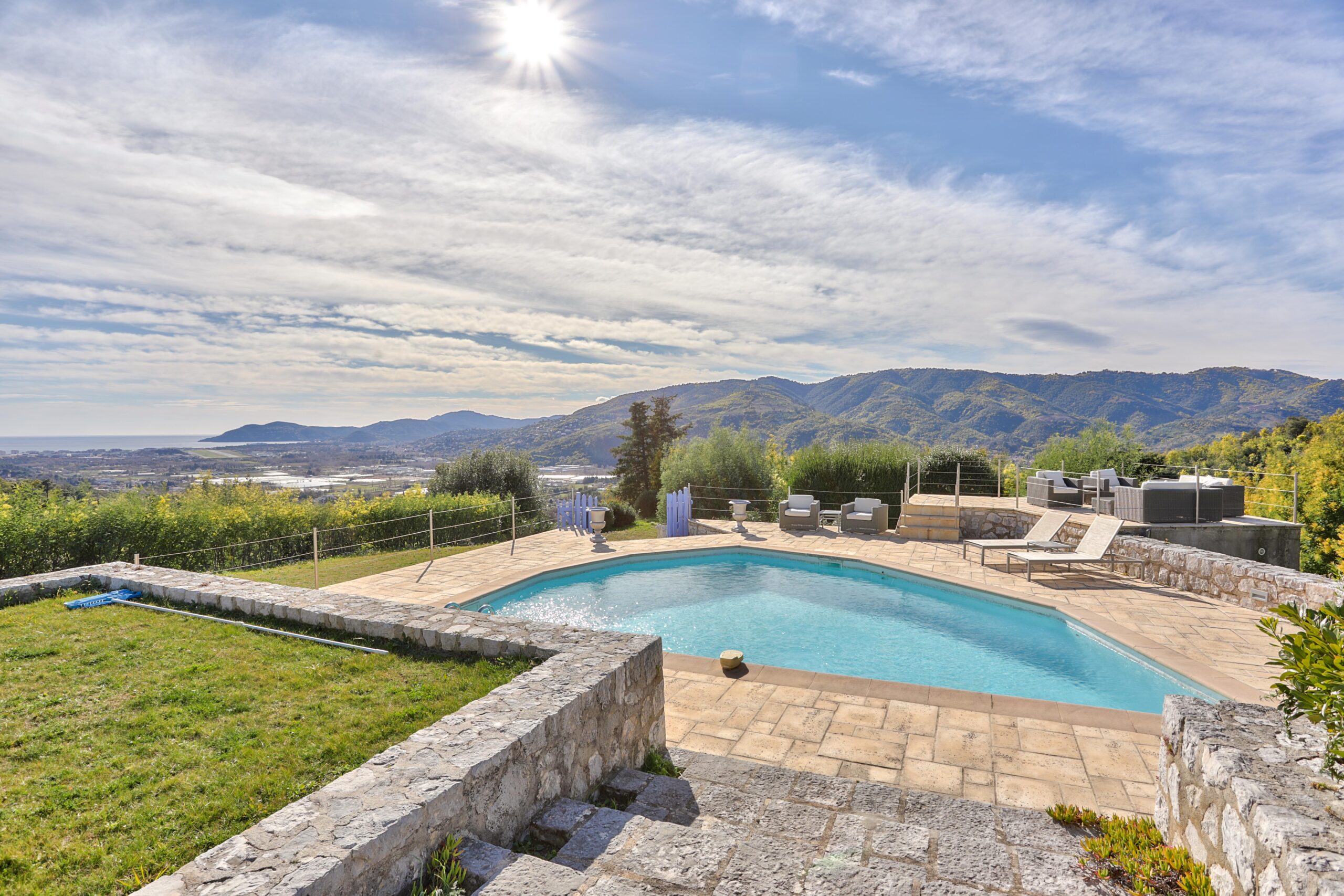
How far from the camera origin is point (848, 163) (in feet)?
32.2

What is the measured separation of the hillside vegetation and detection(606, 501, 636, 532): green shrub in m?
43.1

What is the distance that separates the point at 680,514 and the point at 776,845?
33.9ft

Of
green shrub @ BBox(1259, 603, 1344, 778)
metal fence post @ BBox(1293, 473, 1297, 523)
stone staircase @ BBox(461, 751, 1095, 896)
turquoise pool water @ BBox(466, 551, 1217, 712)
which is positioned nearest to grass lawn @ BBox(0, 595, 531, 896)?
stone staircase @ BBox(461, 751, 1095, 896)

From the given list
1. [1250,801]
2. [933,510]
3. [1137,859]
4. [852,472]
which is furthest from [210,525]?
[852,472]

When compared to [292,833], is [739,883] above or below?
below

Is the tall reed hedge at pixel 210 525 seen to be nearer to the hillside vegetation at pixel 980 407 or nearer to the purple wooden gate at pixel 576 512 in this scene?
the purple wooden gate at pixel 576 512

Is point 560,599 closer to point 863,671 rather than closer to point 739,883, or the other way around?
point 863,671

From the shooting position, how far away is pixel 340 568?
28.7 feet

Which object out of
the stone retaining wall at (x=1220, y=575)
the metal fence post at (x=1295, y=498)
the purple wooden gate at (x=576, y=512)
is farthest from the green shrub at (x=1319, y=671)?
the purple wooden gate at (x=576, y=512)

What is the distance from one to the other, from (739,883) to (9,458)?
39.8m

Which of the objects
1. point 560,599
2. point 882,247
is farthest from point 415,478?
point 882,247

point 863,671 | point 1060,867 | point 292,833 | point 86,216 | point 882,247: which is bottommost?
point 863,671

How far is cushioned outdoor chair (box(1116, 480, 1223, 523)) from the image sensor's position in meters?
8.86

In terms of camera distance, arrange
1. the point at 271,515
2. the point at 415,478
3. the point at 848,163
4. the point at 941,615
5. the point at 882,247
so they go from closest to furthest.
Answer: the point at 941,615
the point at 848,163
the point at 271,515
the point at 882,247
the point at 415,478
